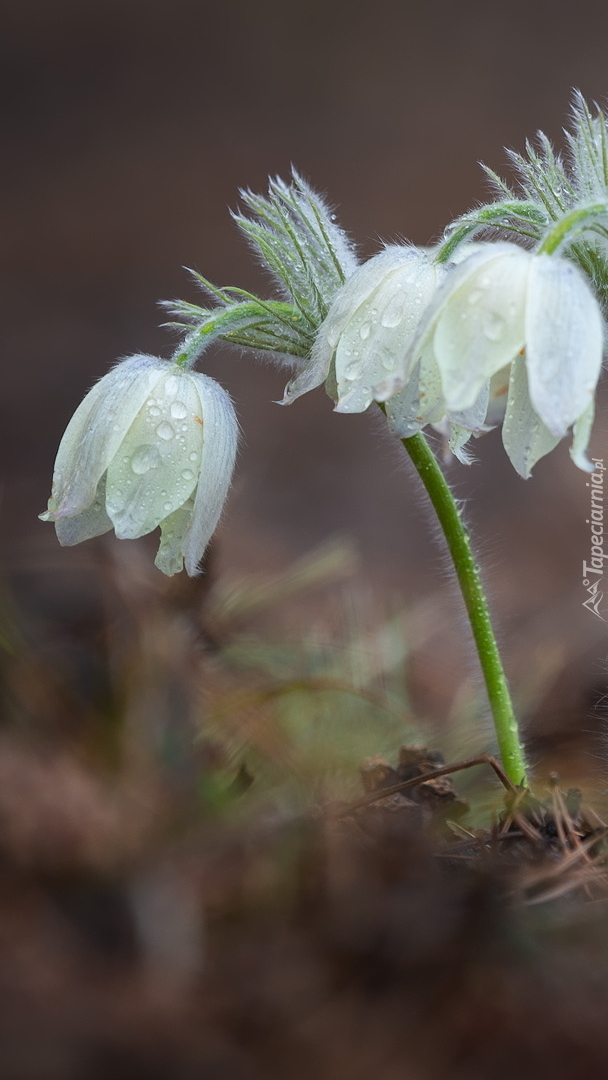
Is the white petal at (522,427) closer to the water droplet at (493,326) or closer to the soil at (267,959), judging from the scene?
the water droplet at (493,326)

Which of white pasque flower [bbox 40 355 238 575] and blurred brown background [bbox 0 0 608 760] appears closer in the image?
white pasque flower [bbox 40 355 238 575]

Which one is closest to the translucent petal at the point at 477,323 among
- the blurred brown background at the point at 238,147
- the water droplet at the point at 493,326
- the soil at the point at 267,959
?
the water droplet at the point at 493,326

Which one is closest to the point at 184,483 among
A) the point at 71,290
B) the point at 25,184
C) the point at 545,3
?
the point at 71,290

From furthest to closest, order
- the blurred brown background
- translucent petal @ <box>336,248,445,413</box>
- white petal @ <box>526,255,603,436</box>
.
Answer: the blurred brown background, translucent petal @ <box>336,248,445,413</box>, white petal @ <box>526,255,603,436</box>

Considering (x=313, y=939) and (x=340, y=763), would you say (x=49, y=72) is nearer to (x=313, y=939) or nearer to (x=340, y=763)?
(x=340, y=763)

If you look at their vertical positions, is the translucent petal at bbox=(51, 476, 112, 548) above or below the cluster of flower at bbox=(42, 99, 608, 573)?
below

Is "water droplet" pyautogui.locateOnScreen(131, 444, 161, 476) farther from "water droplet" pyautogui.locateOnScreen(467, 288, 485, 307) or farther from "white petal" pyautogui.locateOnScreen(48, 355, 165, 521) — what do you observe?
"water droplet" pyautogui.locateOnScreen(467, 288, 485, 307)

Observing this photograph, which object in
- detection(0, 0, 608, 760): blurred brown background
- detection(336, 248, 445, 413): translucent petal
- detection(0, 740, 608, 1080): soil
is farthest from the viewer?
detection(0, 0, 608, 760): blurred brown background

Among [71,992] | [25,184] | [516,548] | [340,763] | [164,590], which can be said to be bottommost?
[516,548]

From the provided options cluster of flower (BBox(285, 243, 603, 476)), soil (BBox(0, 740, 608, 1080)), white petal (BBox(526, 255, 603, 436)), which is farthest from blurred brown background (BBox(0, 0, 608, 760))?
soil (BBox(0, 740, 608, 1080))
